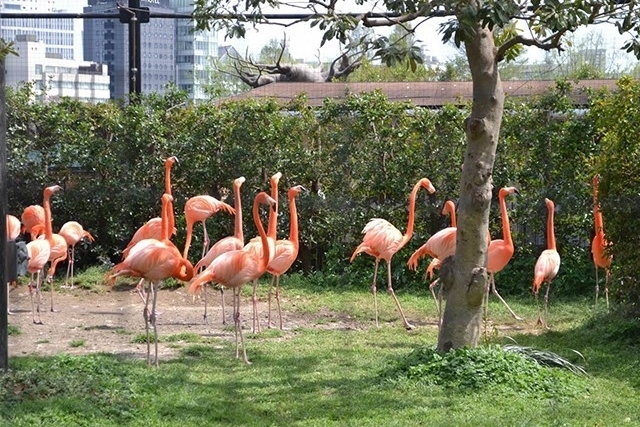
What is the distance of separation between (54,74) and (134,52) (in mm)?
2261

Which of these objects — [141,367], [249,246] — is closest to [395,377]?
[141,367]

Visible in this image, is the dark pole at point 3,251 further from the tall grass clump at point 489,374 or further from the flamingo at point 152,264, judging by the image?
the tall grass clump at point 489,374

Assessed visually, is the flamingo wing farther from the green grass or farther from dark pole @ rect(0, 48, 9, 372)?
dark pole @ rect(0, 48, 9, 372)

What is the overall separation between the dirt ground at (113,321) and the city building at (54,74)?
3649mm

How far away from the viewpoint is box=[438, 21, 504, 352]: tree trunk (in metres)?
6.95

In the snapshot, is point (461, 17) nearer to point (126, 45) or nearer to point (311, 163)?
point (311, 163)

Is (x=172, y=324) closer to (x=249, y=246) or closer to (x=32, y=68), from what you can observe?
(x=249, y=246)

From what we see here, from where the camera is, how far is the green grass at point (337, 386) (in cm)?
593

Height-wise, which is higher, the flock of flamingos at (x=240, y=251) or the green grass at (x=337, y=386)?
the flock of flamingos at (x=240, y=251)

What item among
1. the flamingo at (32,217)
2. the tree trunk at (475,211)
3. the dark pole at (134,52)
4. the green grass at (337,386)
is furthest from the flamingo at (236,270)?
the dark pole at (134,52)

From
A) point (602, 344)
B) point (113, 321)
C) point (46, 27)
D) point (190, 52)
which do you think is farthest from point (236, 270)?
point (190, 52)

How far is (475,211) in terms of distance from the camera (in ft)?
23.0

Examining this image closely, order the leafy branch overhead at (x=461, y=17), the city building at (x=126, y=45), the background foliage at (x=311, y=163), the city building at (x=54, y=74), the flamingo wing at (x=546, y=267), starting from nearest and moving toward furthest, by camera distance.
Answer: the leafy branch overhead at (x=461, y=17) → the flamingo wing at (x=546, y=267) → the background foliage at (x=311, y=163) → the city building at (x=54, y=74) → the city building at (x=126, y=45)

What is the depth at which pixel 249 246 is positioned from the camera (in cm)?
943
